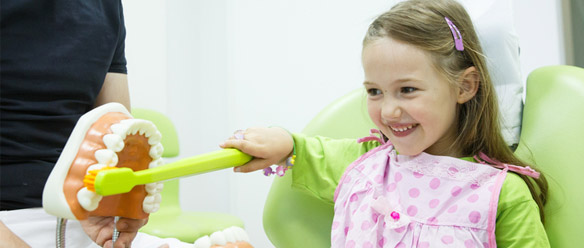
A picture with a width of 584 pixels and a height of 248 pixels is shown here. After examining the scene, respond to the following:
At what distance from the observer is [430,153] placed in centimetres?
75

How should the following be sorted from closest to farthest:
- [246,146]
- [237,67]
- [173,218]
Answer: [246,146]
[173,218]
[237,67]

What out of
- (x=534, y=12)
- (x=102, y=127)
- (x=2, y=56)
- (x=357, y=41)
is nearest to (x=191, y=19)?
(x=357, y=41)

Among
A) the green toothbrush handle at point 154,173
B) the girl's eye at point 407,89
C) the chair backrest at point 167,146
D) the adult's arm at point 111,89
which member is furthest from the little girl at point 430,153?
the chair backrest at point 167,146

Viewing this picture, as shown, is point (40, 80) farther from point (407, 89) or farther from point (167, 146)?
point (167, 146)

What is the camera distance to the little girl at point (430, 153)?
2.15 ft

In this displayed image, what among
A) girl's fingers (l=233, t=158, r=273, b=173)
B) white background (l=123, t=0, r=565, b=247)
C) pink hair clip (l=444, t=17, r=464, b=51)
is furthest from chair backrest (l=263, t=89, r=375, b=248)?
white background (l=123, t=0, r=565, b=247)

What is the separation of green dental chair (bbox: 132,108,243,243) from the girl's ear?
82 cm

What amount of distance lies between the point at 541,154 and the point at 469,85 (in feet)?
0.48

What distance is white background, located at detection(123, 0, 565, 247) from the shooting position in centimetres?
167

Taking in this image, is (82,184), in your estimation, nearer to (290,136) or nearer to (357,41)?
(290,136)

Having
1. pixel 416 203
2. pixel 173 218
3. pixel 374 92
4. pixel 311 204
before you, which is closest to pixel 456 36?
pixel 374 92

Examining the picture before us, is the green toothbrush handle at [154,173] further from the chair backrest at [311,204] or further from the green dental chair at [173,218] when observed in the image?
the green dental chair at [173,218]

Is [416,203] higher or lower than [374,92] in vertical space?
lower

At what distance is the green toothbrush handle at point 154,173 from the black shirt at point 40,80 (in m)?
0.23
